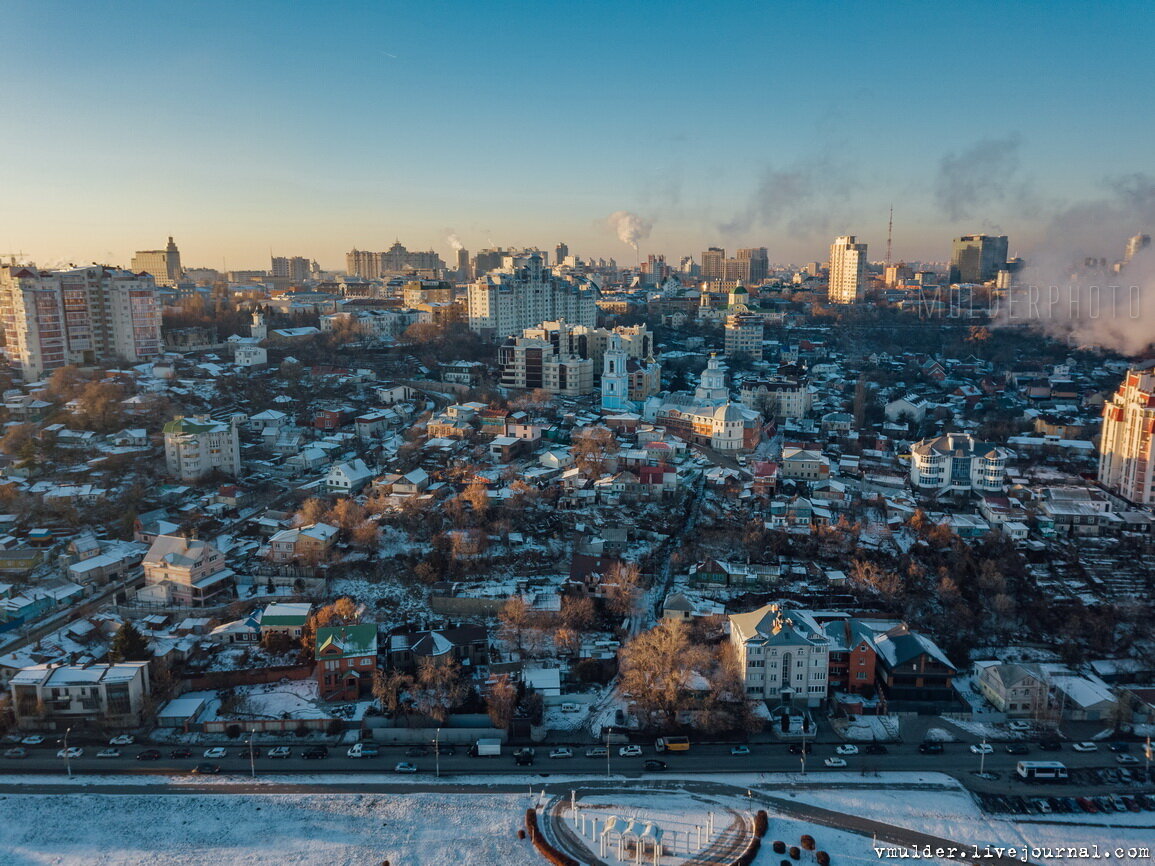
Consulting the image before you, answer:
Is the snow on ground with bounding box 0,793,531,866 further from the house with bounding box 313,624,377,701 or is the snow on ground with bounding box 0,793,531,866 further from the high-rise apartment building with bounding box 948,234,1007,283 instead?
the high-rise apartment building with bounding box 948,234,1007,283

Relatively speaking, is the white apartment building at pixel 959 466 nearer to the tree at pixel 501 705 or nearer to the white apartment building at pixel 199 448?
the tree at pixel 501 705

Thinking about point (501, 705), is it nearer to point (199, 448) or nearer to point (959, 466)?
point (199, 448)

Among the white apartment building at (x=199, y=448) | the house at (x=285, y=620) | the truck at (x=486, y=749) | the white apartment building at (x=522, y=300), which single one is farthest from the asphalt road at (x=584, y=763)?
the white apartment building at (x=522, y=300)

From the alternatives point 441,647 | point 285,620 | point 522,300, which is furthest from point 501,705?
point 522,300

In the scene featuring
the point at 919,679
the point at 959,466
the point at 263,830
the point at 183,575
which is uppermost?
the point at 959,466

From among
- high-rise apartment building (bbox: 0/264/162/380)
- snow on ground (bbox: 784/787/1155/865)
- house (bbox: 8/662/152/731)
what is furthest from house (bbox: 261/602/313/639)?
high-rise apartment building (bbox: 0/264/162/380)

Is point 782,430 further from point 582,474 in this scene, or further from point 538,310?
point 538,310
